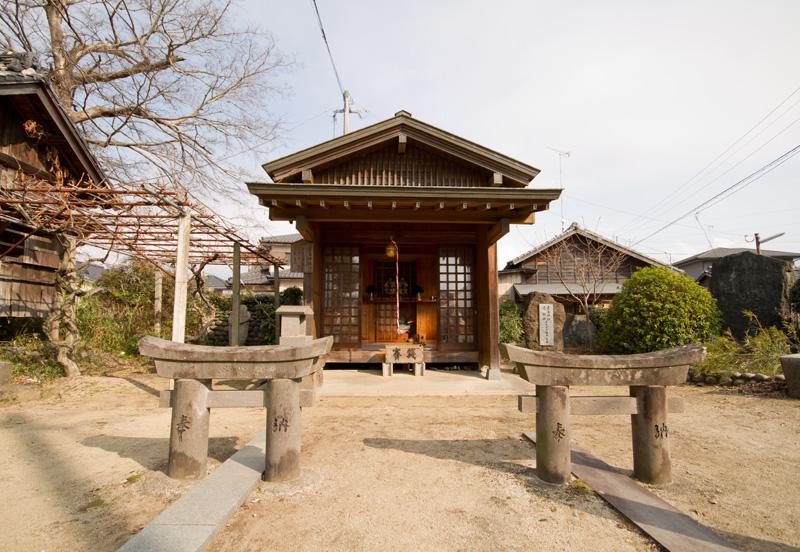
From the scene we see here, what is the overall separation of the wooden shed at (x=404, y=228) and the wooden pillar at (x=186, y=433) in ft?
13.4

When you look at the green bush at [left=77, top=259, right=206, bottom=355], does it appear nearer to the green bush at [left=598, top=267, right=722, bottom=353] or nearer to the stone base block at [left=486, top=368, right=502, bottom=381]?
the stone base block at [left=486, top=368, right=502, bottom=381]

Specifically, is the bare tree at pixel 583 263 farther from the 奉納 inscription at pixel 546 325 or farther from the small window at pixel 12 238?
the small window at pixel 12 238

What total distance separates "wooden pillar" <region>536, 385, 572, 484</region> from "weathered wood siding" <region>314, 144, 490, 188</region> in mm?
5773

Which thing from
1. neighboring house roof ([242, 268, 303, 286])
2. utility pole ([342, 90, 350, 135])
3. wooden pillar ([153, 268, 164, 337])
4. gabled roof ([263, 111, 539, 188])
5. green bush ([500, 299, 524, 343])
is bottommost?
green bush ([500, 299, 524, 343])

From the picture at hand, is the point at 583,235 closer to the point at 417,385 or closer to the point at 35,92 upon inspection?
the point at 417,385

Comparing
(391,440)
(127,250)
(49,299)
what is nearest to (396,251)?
(391,440)

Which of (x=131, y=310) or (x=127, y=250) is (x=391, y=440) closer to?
(x=127, y=250)

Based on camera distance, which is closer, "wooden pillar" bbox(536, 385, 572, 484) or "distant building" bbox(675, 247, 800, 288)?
"wooden pillar" bbox(536, 385, 572, 484)

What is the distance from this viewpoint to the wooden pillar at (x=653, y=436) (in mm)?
3295

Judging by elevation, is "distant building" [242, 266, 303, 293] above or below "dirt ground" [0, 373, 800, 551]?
above

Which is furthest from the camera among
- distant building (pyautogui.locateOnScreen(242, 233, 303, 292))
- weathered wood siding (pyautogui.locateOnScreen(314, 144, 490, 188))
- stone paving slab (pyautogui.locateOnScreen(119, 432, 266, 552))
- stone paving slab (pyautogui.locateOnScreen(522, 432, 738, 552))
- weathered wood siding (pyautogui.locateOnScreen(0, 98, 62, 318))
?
distant building (pyautogui.locateOnScreen(242, 233, 303, 292))

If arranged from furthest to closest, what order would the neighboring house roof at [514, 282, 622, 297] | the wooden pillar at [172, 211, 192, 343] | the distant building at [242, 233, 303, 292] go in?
the distant building at [242, 233, 303, 292], the neighboring house roof at [514, 282, 622, 297], the wooden pillar at [172, 211, 192, 343]

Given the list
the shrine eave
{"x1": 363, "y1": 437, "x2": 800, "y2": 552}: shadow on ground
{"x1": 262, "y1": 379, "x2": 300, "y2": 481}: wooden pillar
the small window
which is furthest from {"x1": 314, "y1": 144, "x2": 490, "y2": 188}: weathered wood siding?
the small window

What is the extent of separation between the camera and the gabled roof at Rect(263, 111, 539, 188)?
770 centimetres
